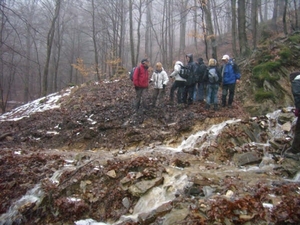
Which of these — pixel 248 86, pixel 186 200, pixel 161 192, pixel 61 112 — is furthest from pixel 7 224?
pixel 248 86

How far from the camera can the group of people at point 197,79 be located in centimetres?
947

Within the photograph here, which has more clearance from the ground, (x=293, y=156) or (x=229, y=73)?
(x=229, y=73)

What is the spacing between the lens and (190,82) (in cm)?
1005

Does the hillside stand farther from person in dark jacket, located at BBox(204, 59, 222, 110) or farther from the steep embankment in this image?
person in dark jacket, located at BBox(204, 59, 222, 110)

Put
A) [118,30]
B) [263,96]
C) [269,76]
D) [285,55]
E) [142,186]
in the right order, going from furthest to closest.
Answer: [118,30]
[285,55]
[269,76]
[263,96]
[142,186]

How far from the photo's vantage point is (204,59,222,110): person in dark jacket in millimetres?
9531

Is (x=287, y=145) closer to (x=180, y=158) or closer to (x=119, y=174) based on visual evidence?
(x=180, y=158)

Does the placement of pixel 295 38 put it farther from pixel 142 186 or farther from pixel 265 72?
pixel 142 186

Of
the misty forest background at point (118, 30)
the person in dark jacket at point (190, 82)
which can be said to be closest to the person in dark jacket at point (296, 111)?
the person in dark jacket at point (190, 82)

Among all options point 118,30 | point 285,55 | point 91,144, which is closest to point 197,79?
point 285,55

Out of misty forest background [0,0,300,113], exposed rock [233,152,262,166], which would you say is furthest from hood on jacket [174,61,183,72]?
exposed rock [233,152,262,166]

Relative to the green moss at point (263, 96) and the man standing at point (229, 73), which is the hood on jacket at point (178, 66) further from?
the green moss at point (263, 96)

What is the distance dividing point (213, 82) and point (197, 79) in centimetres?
77

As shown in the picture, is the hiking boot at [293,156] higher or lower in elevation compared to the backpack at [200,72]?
lower
